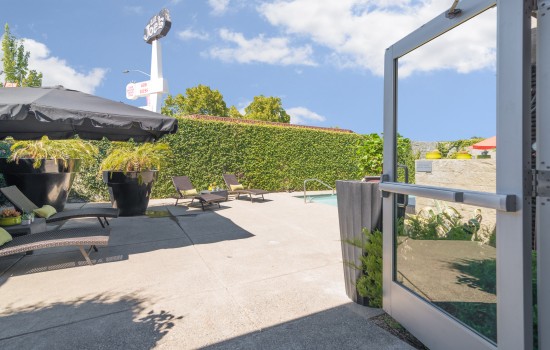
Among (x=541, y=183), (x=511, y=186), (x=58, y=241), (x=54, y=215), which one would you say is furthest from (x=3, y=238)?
(x=541, y=183)

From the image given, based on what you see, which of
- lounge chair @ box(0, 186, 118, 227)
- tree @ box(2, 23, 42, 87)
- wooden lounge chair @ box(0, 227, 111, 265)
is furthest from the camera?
tree @ box(2, 23, 42, 87)

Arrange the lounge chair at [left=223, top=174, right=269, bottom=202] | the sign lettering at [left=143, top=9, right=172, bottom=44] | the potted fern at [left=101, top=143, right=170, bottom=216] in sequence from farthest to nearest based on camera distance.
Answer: the sign lettering at [left=143, top=9, right=172, bottom=44]
the lounge chair at [left=223, top=174, right=269, bottom=202]
the potted fern at [left=101, top=143, right=170, bottom=216]

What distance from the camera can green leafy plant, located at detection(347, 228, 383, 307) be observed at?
2.46 meters

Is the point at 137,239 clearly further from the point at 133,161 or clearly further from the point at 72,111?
the point at 133,161

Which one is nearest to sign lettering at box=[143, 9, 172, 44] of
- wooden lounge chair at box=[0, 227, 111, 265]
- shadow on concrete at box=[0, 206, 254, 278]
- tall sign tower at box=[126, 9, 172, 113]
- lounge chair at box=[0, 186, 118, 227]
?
tall sign tower at box=[126, 9, 172, 113]

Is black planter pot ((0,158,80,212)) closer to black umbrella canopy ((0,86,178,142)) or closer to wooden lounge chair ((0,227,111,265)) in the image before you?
black umbrella canopy ((0,86,178,142))

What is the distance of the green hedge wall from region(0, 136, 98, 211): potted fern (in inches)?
87.2

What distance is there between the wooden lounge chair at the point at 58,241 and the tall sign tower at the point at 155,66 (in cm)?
1747

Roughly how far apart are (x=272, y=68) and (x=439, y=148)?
27576 millimetres

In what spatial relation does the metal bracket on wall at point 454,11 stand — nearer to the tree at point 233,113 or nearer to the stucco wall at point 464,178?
the stucco wall at point 464,178

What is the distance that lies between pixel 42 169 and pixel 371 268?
24.3ft

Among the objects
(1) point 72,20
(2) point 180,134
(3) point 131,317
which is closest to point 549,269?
(3) point 131,317

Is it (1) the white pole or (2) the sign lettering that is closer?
(2) the sign lettering

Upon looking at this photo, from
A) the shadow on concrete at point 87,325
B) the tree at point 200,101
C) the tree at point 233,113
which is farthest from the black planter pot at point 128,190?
the tree at point 233,113
